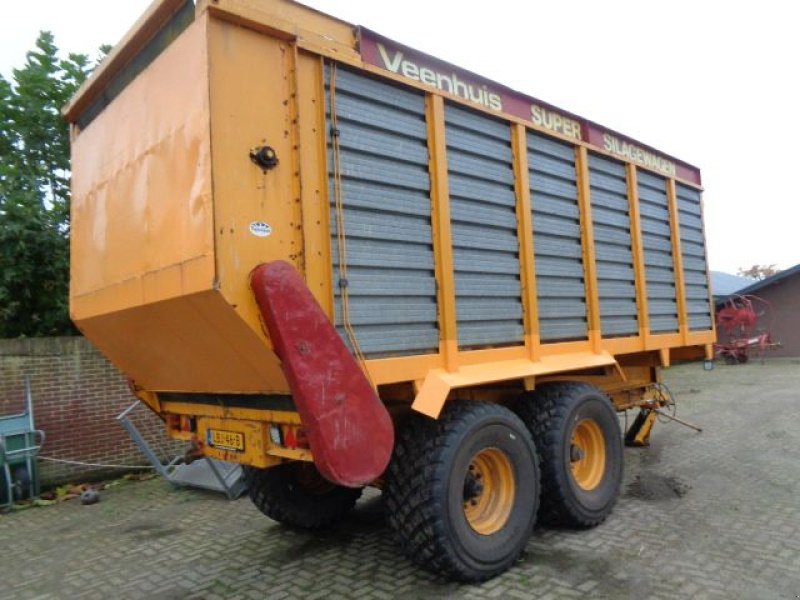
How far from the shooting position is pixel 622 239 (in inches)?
227

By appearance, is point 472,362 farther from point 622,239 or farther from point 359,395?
point 622,239

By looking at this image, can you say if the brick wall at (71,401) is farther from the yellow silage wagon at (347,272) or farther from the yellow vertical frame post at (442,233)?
the yellow vertical frame post at (442,233)

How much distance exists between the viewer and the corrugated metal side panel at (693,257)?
6.86 metres

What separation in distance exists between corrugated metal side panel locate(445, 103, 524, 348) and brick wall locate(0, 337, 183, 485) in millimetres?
5359

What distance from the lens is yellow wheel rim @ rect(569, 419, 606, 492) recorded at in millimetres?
4988

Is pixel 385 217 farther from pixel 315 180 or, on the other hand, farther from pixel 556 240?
pixel 556 240

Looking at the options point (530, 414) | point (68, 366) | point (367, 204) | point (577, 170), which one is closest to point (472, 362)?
point (530, 414)

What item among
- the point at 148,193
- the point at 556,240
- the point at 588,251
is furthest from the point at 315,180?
the point at 588,251

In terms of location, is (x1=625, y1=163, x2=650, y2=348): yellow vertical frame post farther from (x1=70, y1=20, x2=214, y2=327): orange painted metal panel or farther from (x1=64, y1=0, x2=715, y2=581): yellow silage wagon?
(x1=70, y1=20, x2=214, y2=327): orange painted metal panel

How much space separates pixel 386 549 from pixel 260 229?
2.68 meters

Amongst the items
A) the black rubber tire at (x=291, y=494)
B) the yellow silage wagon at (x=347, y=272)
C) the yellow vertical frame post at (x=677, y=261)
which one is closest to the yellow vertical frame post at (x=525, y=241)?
the yellow silage wagon at (x=347, y=272)

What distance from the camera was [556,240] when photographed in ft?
16.1

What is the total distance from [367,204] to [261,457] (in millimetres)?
1626

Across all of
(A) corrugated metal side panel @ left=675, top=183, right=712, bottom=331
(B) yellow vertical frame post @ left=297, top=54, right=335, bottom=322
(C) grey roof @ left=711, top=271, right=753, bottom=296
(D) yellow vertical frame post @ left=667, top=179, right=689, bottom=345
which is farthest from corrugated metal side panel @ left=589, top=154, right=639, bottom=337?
(C) grey roof @ left=711, top=271, right=753, bottom=296
